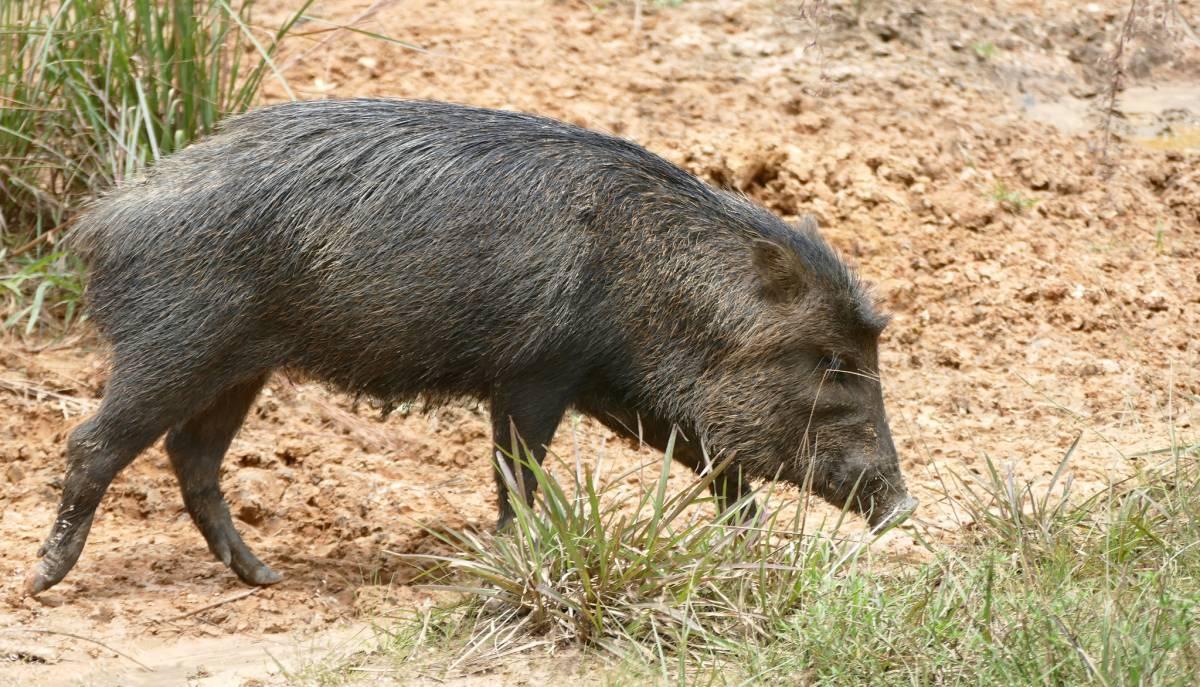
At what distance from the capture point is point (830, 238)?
7.02 m

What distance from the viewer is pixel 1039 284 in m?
6.86

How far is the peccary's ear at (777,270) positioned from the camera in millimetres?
4672

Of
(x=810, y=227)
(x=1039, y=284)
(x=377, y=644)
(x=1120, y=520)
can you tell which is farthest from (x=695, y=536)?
(x=1039, y=284)

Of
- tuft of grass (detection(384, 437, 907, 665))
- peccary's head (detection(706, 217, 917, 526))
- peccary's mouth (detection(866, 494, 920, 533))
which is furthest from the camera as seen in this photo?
peccary's head (detection(706, 217, 917, 526))

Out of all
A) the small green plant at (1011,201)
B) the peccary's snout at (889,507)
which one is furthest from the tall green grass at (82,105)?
the small green plant at (1011,201)

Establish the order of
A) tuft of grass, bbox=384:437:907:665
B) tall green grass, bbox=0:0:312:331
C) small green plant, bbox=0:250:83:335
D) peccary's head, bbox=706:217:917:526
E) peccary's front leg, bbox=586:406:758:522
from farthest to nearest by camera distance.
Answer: tall green grass, bbox=0:0:312:331 < small green plant, bbox=0:250:83:335 < peccary's front leg, bbox=586:406:758:522 < peccary's head, bbox=706:217:917:526 < tuft of grass, bbox=384:437:907:665

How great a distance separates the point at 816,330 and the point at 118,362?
2.24 meters

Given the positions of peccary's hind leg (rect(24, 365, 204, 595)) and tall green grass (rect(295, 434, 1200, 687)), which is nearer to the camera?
tall green grass (rect(295, 434, 1200, 687))

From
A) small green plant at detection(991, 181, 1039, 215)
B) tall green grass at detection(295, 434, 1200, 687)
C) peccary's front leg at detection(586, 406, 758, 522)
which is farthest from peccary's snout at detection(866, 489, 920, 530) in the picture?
small green plant at detection(991, 181, 1039, 215)

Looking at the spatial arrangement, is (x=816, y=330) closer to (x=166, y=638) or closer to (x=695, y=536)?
(x=695, y=536)

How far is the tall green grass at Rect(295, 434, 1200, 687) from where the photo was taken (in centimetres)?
329

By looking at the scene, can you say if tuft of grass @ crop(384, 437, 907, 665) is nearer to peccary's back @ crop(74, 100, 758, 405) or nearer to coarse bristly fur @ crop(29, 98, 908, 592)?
coarse bristly fur @ crop(29, 98, 908, 592)

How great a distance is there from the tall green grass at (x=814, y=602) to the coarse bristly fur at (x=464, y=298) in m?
0.59

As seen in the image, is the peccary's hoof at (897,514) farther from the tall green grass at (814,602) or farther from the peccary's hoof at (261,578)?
the peccary's hoof at (261,578)
